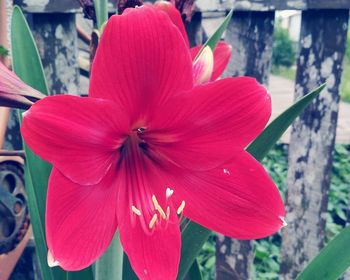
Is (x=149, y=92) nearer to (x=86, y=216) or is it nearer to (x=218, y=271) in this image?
(x=86, y=216)

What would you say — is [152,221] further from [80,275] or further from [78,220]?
[80,275]

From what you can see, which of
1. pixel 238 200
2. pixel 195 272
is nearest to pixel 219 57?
pixel 238 200

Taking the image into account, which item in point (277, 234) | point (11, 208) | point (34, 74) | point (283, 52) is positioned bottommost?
point (283, 52)

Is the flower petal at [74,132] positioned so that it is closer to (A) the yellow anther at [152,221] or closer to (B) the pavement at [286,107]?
(A) the yellow anther at [152,221]

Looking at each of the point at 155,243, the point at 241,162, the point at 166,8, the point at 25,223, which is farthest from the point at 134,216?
the point at 25,223

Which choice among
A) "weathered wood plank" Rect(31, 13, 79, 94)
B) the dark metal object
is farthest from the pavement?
the dark metal object

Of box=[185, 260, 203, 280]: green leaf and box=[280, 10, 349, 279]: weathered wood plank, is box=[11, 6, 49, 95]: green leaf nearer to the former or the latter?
box=[185, 260, 203, 280]: green leaf
